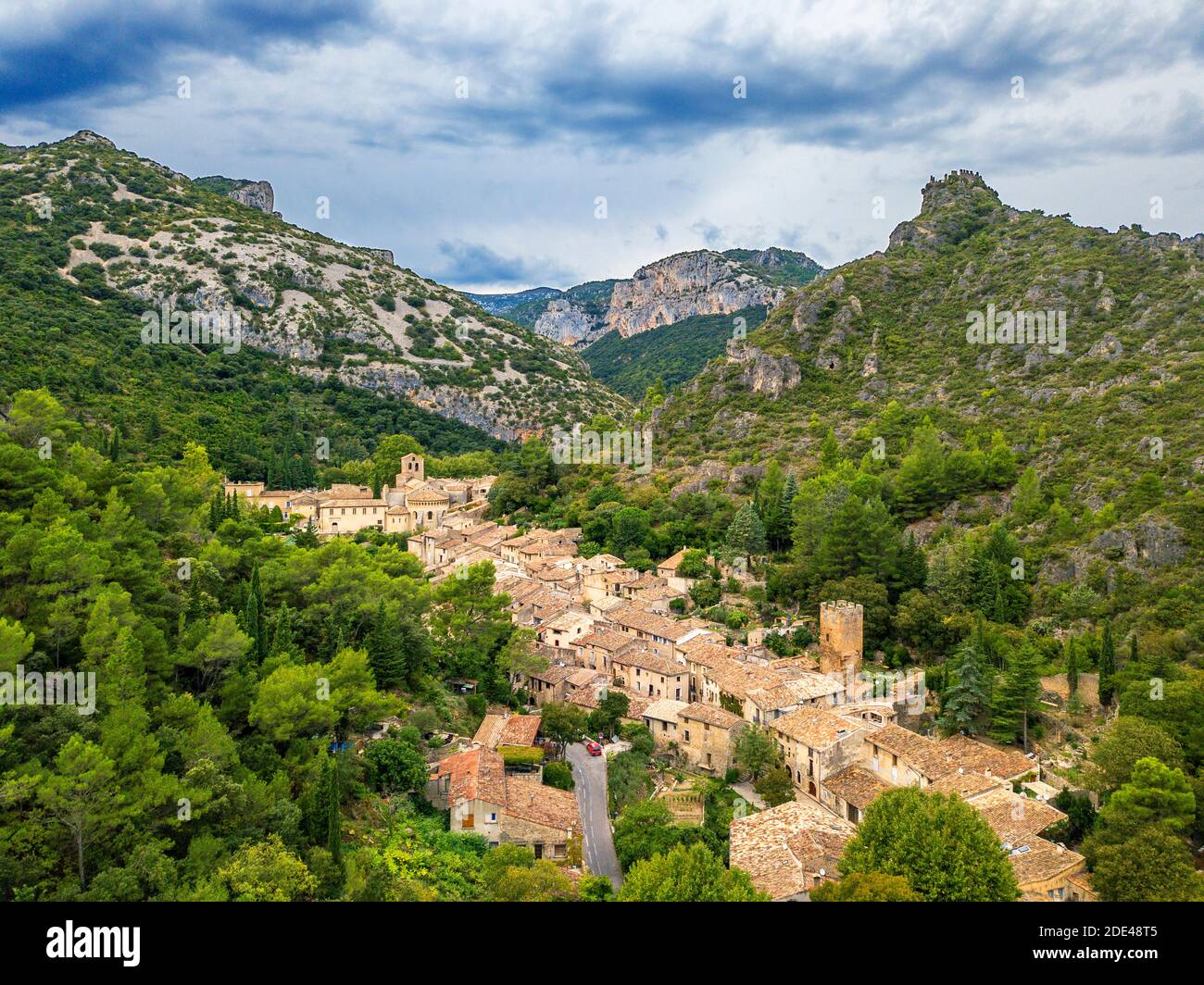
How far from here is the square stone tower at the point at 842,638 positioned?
42562 millimetres

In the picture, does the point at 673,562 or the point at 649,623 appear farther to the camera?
the point at 673,562

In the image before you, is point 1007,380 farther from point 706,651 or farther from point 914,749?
point 914,749

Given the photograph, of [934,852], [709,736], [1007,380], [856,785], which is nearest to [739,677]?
[709,736]

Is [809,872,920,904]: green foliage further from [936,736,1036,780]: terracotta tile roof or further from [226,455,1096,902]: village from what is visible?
[936,736,1036,780]: terracotta tile roof

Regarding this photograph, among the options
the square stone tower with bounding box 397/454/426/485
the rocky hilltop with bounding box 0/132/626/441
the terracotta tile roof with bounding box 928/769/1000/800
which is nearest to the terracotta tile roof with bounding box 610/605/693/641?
the terracotta tile roof with bounding box 928/769/1000/800

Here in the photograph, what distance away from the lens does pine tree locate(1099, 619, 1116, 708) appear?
35.6 m

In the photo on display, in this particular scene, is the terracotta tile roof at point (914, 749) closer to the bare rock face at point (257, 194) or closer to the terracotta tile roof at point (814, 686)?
the terracotta tile roof at point (814, 686)

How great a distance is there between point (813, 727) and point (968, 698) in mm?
6919

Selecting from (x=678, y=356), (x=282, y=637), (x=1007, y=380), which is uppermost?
(x=678, y=356)

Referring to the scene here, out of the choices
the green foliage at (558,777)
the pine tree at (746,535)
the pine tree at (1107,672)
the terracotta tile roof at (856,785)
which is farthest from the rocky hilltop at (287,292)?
the pine tree at (1107,672)

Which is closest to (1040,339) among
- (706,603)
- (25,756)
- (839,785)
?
(706,603)

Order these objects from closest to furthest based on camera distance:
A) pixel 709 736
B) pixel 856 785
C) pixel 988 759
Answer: pixel 856 785
pixel 988 759
pixel 709 736

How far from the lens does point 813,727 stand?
1357 inches

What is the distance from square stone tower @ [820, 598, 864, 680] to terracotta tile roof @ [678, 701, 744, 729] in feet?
26.5
